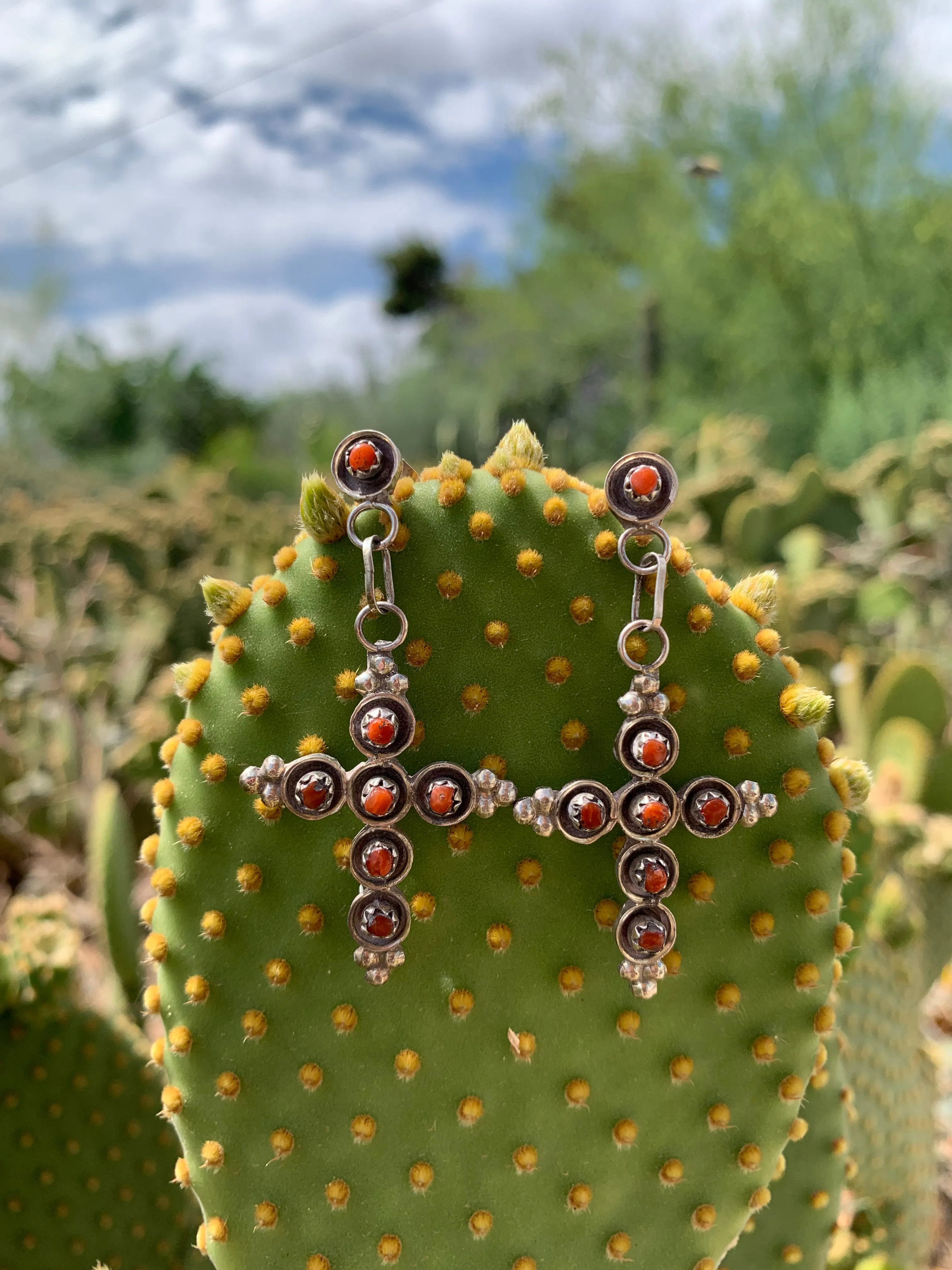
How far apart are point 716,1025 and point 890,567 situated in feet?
9.24

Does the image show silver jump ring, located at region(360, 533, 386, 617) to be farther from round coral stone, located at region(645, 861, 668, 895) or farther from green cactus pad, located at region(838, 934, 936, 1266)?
green cactus pad, located at region(838, 934, 936, 1266)

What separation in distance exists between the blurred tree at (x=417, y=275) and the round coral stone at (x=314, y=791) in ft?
48.3

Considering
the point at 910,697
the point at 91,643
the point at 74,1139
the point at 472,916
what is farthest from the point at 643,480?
the point at 91,643

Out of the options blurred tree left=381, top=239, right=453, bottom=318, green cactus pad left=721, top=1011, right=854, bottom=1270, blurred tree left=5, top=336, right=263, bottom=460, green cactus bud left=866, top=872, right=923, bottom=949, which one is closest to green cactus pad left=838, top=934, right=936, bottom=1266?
green cactus bud left=866, top=872, right=923, bottom=949

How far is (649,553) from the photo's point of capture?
511mm

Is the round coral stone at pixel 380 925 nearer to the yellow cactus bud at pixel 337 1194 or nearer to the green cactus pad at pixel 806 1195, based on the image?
the yellow cactus bud at pixel 337 1194

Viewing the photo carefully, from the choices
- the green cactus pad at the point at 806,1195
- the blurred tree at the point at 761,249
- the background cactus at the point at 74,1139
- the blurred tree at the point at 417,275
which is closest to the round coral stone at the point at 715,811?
the green cactus pad at the point at 806,1195

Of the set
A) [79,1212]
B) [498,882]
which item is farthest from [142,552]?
[498,882]

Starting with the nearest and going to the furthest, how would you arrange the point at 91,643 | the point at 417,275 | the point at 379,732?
the point at 379,732 → the point at 91,643 → the point at 417,275

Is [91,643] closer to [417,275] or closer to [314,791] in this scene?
[314,791]

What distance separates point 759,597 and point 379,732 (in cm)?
23

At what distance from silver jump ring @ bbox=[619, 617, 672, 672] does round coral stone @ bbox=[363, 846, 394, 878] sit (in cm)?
12

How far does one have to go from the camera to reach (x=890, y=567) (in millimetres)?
3059

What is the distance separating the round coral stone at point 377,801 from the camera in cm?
47
